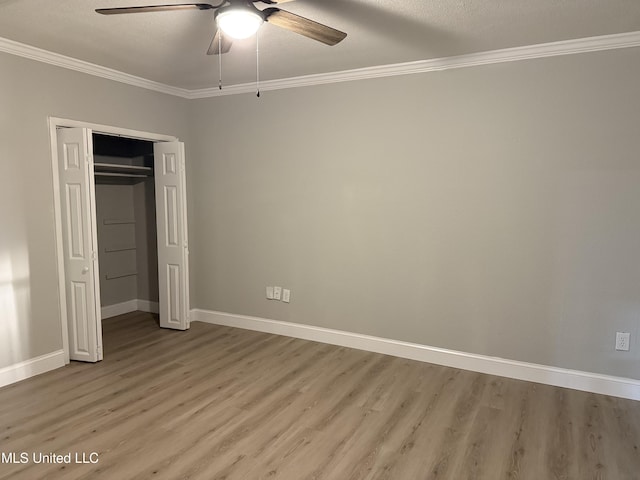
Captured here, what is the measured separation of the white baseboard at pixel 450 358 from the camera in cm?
329

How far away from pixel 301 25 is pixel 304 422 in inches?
94.3

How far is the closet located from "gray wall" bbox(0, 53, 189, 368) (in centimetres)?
141

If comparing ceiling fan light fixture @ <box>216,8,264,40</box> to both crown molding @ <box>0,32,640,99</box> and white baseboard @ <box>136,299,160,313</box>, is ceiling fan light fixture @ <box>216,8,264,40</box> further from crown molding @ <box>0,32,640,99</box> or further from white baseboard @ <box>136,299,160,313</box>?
white baseboard @ <box>136,299,160,313</box>

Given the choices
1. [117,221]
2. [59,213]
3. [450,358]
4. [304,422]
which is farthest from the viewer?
[117,221]

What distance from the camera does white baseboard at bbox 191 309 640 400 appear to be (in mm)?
3287

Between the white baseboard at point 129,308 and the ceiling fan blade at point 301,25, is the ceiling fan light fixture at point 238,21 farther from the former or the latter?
the white baseboard at point 129,308

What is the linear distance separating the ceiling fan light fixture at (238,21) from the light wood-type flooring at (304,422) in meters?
2.27

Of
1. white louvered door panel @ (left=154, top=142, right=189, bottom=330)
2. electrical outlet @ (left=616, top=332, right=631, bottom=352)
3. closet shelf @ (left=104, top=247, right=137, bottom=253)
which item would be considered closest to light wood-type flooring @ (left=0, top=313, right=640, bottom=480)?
electrical outlet @ (left=616, top=332, right=631, bottom=352)

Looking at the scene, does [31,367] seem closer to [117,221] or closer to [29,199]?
[29,199]

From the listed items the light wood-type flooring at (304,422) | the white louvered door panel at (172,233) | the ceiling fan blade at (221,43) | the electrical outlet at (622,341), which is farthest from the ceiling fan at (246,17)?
the electrical outlet at (622,341)

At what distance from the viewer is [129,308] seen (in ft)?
18.0

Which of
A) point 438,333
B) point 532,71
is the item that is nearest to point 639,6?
point 532,71

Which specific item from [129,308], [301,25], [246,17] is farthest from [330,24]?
[129,308]

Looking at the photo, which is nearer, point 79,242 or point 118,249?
point 79,242
